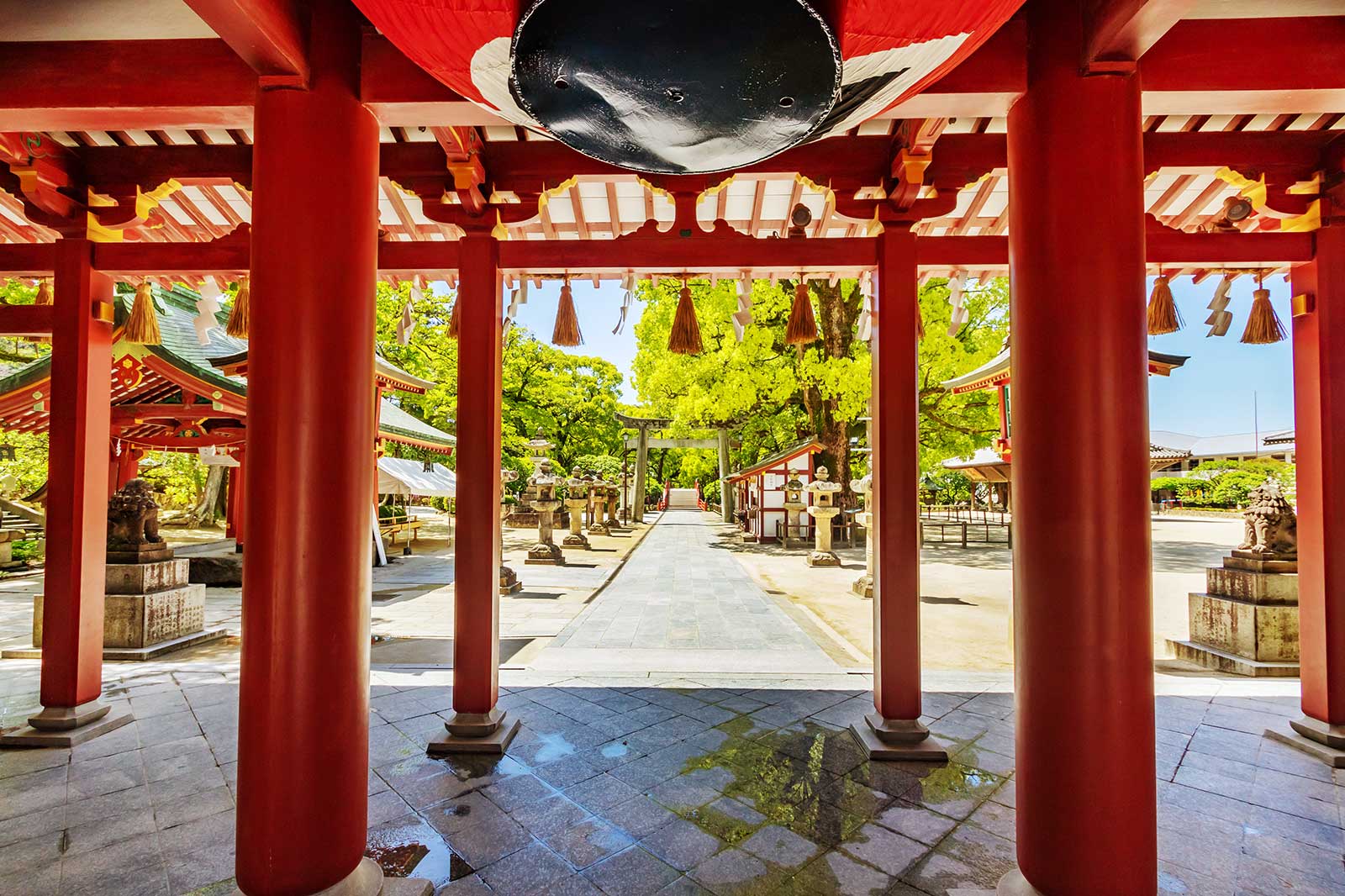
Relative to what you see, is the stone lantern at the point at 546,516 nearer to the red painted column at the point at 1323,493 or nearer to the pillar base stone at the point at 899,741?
the pillar base stone at the point at 899,741

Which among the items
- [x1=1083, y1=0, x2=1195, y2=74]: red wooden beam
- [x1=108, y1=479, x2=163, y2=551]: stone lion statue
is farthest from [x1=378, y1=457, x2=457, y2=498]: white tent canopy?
[x1=1083, y1=0, x2=1195, y2=74]: red wooden beam

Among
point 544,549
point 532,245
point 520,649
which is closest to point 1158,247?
point 532,245

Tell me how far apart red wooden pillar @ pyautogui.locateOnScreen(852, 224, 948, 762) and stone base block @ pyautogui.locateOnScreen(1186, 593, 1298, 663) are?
12.5 feet

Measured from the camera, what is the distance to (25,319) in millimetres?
4488

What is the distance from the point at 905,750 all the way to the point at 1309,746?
8.18ft

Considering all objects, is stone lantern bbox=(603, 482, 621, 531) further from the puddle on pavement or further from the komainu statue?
the puddle on pavement

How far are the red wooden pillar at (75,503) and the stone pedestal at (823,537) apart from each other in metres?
11.8

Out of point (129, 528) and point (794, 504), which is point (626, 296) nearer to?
point (129, 528)

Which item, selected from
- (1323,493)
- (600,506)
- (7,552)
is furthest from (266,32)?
(600,506)

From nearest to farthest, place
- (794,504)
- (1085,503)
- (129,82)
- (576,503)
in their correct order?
(1085,503), (129,82), (794,504), (576,503)

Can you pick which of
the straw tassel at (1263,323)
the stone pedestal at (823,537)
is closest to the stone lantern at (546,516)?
the stone pedestal at (823,537)

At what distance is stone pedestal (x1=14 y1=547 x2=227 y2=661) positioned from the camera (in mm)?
5969

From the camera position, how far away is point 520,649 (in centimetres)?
642

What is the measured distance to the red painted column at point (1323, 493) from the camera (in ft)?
12.5
